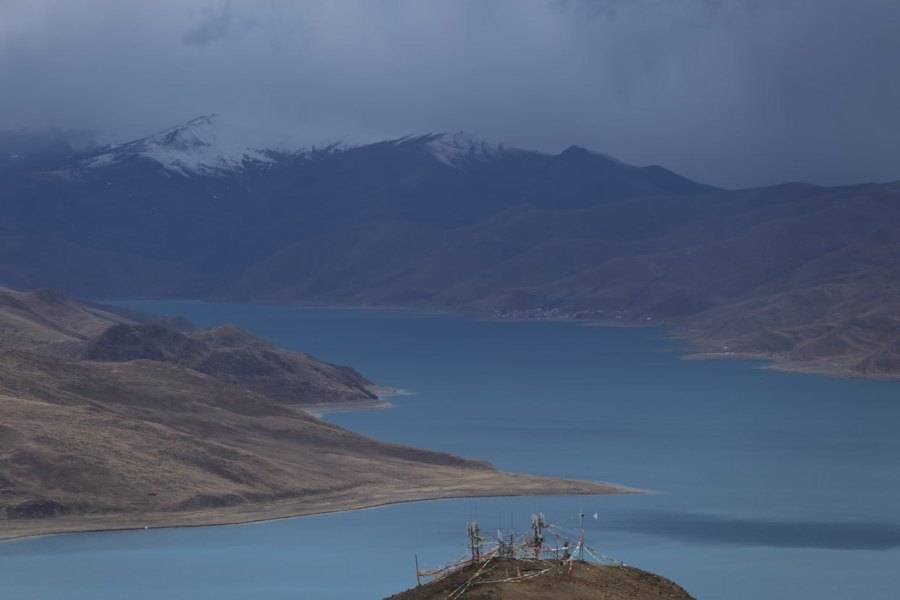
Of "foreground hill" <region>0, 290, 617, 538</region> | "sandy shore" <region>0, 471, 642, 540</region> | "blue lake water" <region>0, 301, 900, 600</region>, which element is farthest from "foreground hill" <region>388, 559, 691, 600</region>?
"foreground hill" <region>0, 290, 617, 538</region>

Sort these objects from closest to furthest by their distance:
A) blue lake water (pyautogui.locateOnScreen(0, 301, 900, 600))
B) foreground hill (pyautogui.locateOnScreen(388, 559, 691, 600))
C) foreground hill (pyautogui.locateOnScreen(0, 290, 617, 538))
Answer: foreground hill (pyautogui.locateOnScreen(388, 559, 691, 600)) → blue lake water (pyautogui.locateOnScreen(0, 301, 900, 600)) → foreground hill (pyautogui.locateOnScreen(0, 290, 617, 538))

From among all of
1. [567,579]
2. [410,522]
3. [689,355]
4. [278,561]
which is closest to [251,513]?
[410,522]

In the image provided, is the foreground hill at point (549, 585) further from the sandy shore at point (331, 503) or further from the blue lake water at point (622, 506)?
the sandy shore at point (331, 503)

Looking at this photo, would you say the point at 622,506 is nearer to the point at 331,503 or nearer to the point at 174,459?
the point at 331,503

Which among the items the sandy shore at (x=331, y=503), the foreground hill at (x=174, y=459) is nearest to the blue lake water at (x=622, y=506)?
the sandy shore at (x=331, y=503)

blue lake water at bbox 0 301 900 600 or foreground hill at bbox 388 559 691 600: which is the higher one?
blue lake water at bbox 0 301 900 600

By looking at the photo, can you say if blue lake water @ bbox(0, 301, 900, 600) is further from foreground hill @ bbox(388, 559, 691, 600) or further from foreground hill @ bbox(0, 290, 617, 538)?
foreground hill @ bbox(388, 559, 691, 600)
